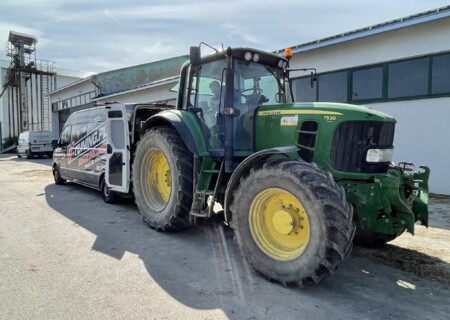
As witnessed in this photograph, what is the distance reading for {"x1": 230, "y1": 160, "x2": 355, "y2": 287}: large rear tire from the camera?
3.29m

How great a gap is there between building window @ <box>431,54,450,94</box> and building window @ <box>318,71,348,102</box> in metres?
2.26

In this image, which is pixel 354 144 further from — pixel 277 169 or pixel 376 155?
pixel 277 169

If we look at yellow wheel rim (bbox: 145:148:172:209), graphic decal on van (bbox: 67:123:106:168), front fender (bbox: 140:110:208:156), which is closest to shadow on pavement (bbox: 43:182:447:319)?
yellow wheel rim (bbox: 145:148:172:209)

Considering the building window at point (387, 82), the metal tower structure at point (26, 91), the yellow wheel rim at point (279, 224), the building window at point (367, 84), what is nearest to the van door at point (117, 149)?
the yellow wheel rim at point (279, 224)

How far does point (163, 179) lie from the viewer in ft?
19.9

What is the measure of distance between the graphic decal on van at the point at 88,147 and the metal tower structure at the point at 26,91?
2545 centimetres

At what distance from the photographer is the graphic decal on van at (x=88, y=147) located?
7.82 metres

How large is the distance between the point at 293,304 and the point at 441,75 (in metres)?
7.36

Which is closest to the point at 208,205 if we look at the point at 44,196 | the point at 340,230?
the point at 340,230

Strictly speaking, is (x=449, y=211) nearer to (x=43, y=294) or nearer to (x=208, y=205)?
(x=208, y=205)

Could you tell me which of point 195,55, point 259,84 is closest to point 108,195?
point 195,55

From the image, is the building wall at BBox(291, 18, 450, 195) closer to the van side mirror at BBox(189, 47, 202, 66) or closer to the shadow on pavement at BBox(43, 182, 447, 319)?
the shadow on pavement at BBox(43, 182, 447, 319)

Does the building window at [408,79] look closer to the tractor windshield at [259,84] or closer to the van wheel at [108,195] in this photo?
the tractor windshield at [259,84]

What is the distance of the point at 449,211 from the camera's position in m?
7.06
